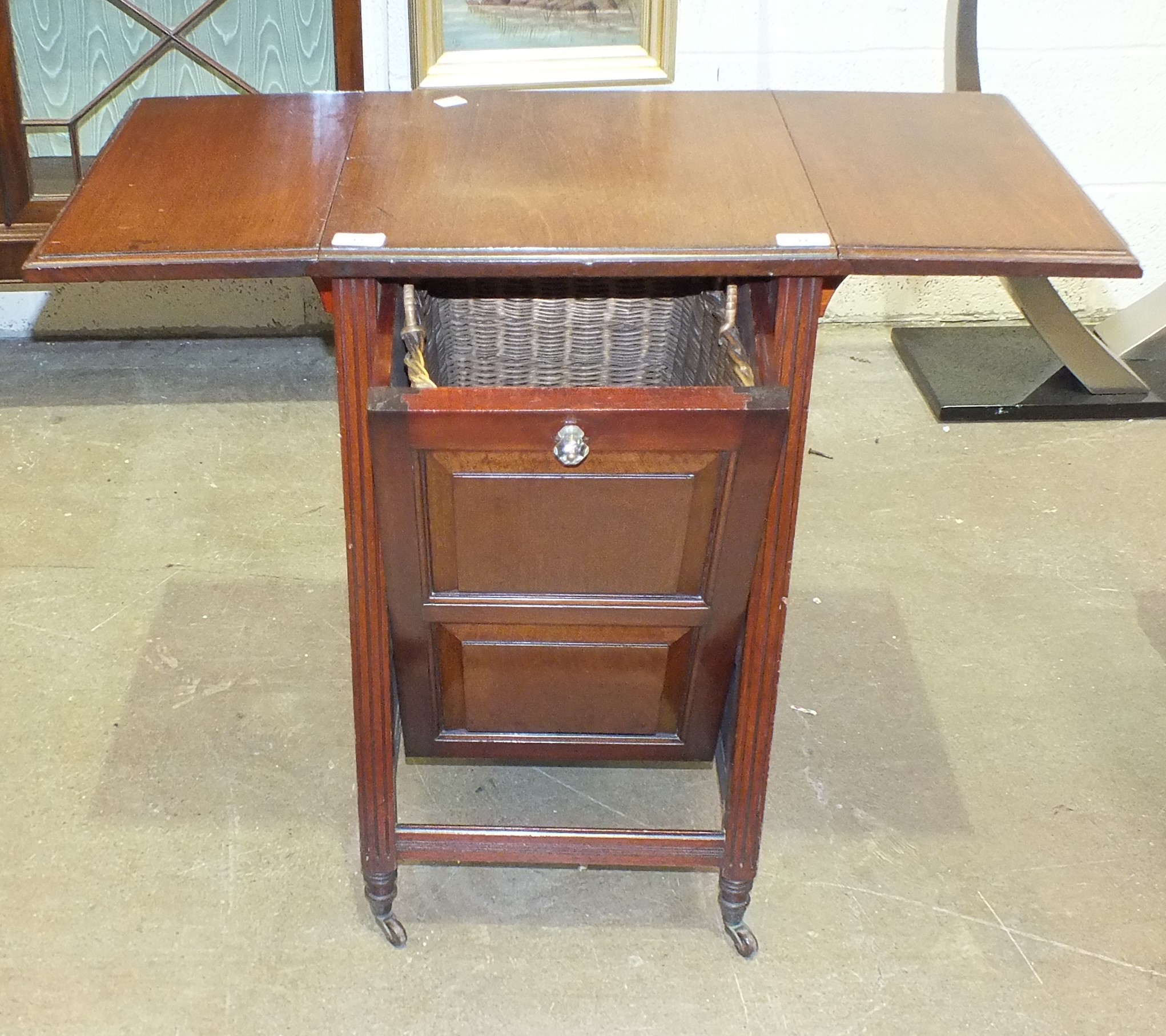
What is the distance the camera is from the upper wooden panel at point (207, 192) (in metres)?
1.24

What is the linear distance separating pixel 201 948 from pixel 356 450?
0.68 m

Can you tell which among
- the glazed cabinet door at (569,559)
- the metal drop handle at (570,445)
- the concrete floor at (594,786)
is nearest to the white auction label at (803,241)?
the glazed cabinet door at (569,559)

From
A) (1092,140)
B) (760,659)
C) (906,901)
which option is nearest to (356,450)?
(760,659)

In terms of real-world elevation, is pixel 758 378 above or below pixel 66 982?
above

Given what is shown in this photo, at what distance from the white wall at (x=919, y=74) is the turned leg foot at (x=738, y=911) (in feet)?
5.65

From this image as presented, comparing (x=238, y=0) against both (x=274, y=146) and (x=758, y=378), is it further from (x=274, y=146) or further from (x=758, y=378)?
(x=758, y=378)

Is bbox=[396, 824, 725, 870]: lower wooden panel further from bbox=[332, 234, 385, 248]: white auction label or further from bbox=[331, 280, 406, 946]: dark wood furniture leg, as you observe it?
bbox=[332, 234, 385, 248]: white auction label

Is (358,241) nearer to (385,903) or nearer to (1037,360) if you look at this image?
(385,903)

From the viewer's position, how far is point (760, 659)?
148 cm

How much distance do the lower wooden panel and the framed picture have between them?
157 centimetres

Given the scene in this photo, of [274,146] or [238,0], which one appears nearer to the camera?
[274,146]

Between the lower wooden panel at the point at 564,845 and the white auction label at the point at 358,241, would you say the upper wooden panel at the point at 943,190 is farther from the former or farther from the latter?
the lower wooden panel at the point at 564,845

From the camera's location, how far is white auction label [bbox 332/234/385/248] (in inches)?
49.2

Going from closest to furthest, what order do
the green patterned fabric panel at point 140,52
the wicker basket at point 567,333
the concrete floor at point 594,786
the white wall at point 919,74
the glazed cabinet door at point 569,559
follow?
the glazed cabinet door at point 569,559
the concrete floor at point 594,786
the wicker basket at point 567,333
the green patterned fabric panel at point 140,52
the white wall at point 919,74
